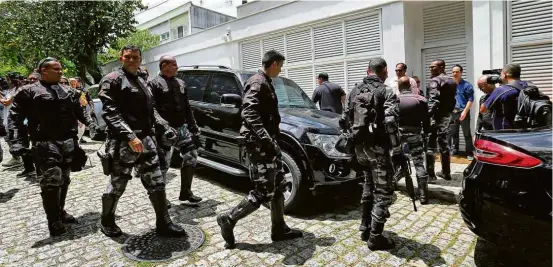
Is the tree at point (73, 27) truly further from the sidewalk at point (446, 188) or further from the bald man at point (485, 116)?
the bald man at point (485, 116)

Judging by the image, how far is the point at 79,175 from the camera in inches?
267

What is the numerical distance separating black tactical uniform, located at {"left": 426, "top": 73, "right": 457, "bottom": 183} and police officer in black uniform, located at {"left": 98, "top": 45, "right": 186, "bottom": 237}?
148 inches

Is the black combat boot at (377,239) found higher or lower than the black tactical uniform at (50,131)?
lower

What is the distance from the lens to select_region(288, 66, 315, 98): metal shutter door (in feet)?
34.8

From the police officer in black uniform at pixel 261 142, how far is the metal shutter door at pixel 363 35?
600 centimetres

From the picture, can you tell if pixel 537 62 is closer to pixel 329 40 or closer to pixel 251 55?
pixel 329 40

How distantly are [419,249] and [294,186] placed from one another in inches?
57.4

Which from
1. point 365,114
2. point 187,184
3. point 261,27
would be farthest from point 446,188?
point 261,27

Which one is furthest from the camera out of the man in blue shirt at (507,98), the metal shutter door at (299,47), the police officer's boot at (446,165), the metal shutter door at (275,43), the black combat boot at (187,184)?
the metal shutter door at (275,43)

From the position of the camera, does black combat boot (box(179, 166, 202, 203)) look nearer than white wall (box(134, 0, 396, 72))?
Yes

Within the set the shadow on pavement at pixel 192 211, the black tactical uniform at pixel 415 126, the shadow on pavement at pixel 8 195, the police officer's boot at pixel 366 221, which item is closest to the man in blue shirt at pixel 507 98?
the black tactical uniform at pixel 415 126

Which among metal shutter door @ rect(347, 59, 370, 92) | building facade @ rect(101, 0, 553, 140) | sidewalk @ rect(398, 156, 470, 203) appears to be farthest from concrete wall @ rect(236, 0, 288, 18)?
sidewalk @ rect(398, 156, 470, 203)

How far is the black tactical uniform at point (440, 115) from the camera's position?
5.27m

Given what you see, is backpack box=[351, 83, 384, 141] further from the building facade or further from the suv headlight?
the building facade
